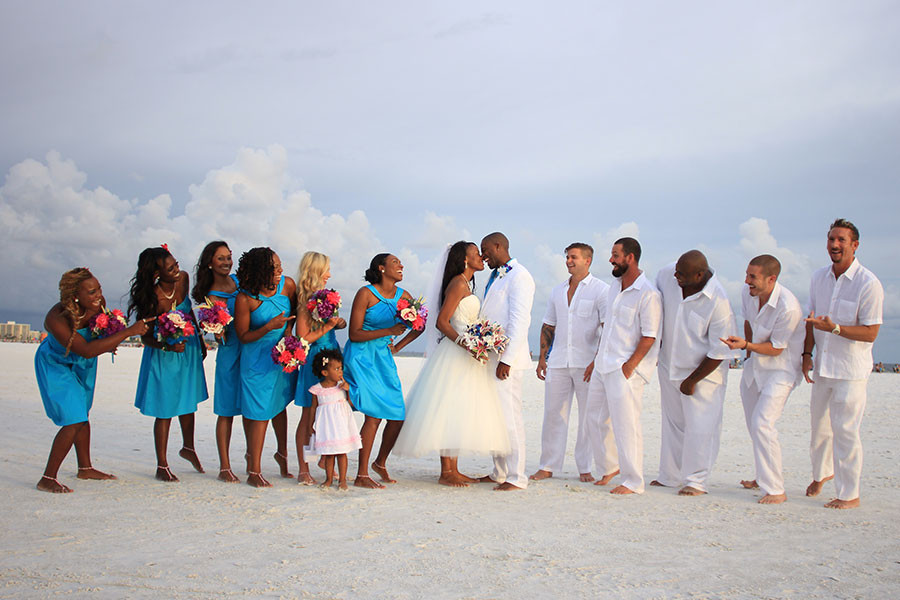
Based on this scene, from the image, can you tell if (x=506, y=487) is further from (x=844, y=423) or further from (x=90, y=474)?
(x=90, y=474)

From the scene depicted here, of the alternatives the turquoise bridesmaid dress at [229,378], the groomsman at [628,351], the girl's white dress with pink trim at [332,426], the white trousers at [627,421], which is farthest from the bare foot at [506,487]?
the turquoise bridesmaid dress at [229,378]

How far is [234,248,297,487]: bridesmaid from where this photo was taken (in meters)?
7.65

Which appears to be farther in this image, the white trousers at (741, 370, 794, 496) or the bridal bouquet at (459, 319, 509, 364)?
the bridal bouquet at (459, 319, 509, 364)

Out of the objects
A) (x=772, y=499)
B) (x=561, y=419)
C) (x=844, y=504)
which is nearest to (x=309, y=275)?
(x=561, y=419)

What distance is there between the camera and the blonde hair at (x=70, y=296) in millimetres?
7270

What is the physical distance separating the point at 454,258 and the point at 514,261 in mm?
724

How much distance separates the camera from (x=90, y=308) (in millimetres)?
7395

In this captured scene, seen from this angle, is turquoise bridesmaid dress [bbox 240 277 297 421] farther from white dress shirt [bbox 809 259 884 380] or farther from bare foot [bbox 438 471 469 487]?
white dress shirt [bbox 809 259 884 380]

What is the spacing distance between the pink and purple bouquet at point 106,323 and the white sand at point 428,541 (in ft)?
5.29

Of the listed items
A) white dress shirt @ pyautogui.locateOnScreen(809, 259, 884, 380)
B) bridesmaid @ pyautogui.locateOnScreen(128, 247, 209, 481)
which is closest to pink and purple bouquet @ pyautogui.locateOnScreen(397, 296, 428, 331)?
bridesmaid @ pyautogui.locateOnScreen(128, 247, 209, 481)

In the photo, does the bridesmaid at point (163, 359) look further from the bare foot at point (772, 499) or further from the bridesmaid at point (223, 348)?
the bare foot at point (772, 499)

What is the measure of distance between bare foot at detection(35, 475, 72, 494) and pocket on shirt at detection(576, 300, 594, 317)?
19.5ft

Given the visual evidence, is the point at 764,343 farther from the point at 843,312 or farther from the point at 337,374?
the point at 337,374

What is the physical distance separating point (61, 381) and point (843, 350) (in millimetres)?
8048
